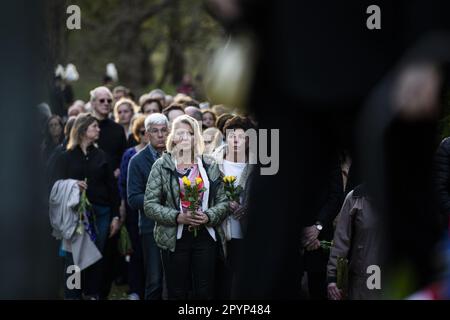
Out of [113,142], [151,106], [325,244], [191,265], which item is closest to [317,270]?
[325,244]

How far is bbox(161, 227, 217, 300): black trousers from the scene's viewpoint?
8484mm

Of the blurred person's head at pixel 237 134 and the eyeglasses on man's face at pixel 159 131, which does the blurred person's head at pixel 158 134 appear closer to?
the eyeglasses on man's face at pixel 159 131

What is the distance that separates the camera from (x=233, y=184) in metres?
8.34

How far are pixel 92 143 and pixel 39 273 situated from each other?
7.26 metres

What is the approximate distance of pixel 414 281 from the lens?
142 inches

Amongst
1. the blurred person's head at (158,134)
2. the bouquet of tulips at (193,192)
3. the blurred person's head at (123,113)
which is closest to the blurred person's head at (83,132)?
the blurred person's head at (158,134)

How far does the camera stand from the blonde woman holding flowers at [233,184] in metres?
8.38

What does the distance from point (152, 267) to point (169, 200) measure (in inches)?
44.0

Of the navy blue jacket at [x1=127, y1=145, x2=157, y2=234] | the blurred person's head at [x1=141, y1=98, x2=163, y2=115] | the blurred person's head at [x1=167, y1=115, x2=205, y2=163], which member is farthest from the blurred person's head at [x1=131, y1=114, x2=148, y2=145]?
the blurred person's head at [x1=167, y1=115, x2=205, y2=163]

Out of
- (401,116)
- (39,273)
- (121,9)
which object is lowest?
(39,273)

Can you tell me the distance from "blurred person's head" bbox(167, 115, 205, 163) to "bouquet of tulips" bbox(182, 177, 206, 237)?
1.02ft

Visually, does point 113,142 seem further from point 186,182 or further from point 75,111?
point 186,182
